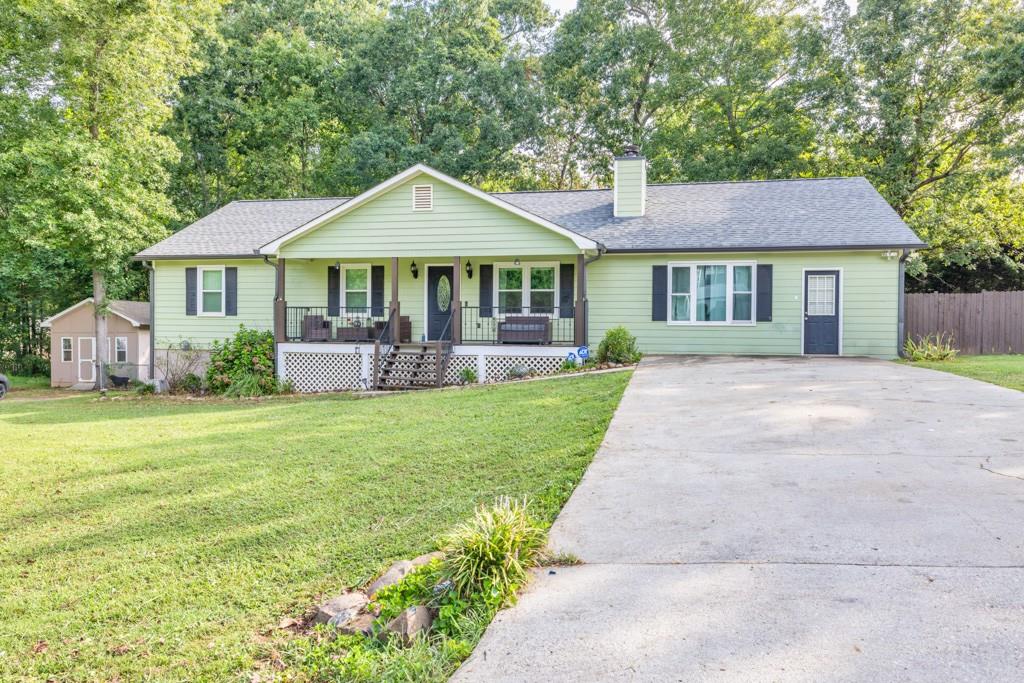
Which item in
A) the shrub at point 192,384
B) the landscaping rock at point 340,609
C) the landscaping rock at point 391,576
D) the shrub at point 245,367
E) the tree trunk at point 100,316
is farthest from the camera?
the tree trunk at point 100,316

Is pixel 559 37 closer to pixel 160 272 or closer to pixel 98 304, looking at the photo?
pixel 160 272

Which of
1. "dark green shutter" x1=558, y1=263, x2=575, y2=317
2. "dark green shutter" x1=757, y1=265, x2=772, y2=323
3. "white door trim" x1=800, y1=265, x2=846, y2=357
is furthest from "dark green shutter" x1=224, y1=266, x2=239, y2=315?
"white door trim" x1=800, y1=265, x2=846, y2=357

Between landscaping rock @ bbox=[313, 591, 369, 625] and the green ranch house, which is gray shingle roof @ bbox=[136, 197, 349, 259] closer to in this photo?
A: the green ranch house

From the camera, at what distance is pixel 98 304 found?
18.2 m

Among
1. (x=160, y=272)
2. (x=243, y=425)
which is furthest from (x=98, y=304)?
(x=243, y=425)

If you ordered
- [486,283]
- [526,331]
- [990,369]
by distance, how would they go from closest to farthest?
[990,369] → [526,331] → [486,283]

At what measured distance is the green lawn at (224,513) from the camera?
312 cm

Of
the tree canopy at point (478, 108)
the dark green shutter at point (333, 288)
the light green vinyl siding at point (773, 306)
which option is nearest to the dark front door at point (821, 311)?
the light green vinyl siding at point (773, 306)

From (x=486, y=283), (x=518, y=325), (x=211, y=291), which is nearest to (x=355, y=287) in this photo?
(x=486, y=283)

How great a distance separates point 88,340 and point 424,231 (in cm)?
1259

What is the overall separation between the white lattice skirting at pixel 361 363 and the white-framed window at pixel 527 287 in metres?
1.66

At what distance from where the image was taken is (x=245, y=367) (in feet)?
44.5

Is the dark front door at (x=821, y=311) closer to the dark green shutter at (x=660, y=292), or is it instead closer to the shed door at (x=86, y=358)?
the dark green shutter at (x=660, y=292)

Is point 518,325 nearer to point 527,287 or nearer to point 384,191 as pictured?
point 527,287
